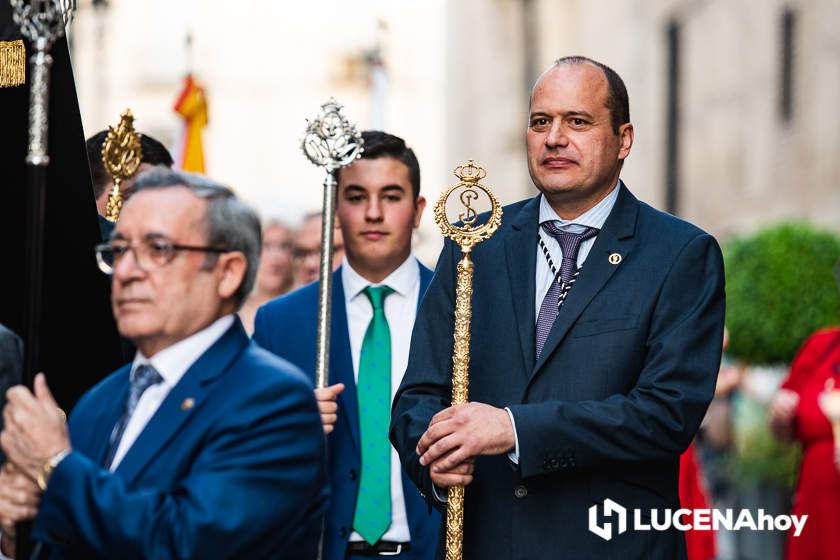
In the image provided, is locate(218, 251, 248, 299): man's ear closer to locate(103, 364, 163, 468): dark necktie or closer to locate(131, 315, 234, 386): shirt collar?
locate(131, 315, 234, 386): shirt collar

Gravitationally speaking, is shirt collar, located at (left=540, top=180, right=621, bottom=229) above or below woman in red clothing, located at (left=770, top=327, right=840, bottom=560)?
above

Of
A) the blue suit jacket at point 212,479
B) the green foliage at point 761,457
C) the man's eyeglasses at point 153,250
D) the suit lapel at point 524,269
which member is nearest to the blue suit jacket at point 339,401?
the suit lapel at point 524,269

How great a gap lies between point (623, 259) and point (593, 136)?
1.14ft

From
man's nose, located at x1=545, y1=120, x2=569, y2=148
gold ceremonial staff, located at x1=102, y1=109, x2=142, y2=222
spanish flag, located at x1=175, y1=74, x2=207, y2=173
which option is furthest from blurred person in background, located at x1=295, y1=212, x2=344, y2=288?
man's nose, located at x1=545, y1=120, x2=569, y2=148

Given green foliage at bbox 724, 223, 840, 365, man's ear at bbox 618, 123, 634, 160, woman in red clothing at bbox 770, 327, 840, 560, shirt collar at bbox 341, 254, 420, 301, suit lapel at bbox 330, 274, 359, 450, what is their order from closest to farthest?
man's ear at bbox 618, 123, 634, 160 < suit lapel at bbox 330, 274, 359, 450 < shirt collar at bbox 341, 254, 420, 301 < woman in red clothing at bbox 770, 327, 840, 560 < green foliage at bbox 724, 223, 840, 365

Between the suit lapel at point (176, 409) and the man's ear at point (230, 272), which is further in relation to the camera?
the man's ear at point (230, 272)

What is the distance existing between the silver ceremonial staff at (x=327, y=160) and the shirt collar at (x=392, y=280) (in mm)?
418

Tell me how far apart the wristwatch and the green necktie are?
1.91 metres

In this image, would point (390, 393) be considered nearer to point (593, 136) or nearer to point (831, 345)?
point (593, 136)

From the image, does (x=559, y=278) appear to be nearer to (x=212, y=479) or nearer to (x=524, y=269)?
(x=524, y=269)

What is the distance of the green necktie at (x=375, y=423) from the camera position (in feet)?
17.8

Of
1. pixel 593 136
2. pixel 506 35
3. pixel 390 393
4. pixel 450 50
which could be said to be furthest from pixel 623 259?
pixel 450 50

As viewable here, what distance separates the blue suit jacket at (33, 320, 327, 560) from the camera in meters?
3.54

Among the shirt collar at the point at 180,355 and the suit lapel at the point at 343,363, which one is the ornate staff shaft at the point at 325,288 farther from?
the shirt collar at the point at 180,355
